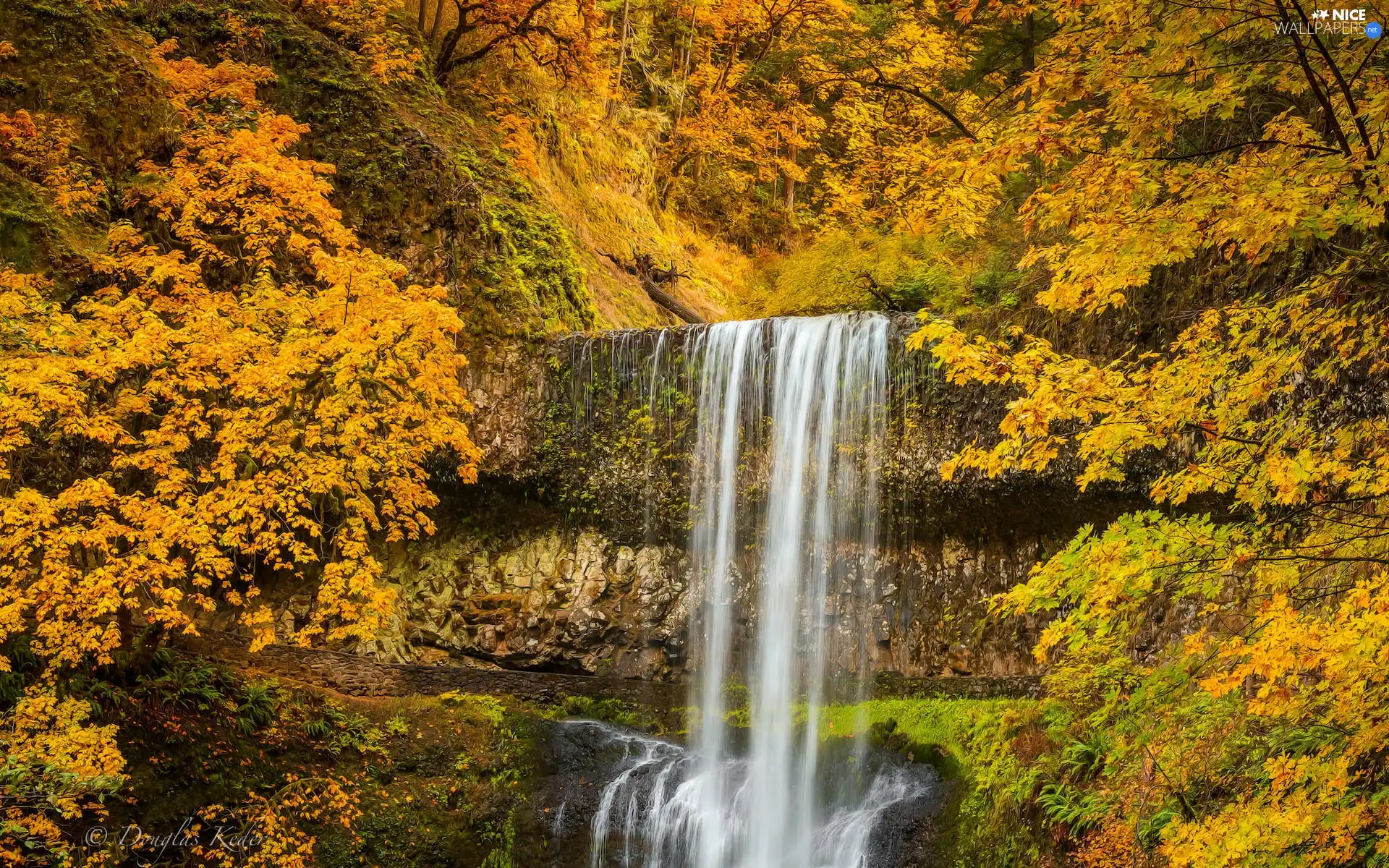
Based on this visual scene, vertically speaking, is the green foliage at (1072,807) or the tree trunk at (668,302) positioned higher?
the tree trunk at (668,302)

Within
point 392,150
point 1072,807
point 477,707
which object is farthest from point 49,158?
point 1072,807

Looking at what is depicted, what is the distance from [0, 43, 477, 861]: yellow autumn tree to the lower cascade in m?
3.80

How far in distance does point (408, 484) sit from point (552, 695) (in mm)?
4022

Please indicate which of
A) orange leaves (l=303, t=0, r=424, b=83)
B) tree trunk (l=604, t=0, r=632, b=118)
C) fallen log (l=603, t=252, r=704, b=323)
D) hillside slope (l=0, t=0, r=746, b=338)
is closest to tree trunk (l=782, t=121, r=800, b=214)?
tree trunk (l=604, t=0, r=632, b=118)

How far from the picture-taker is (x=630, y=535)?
1357cm

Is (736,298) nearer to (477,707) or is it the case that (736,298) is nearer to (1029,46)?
(1029,46)

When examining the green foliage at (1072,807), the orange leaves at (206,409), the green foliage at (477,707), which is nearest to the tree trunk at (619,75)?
the orange leaves at (206,409)

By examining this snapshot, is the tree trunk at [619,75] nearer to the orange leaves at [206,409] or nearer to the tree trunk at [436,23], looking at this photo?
the tree trunk at [436,23]

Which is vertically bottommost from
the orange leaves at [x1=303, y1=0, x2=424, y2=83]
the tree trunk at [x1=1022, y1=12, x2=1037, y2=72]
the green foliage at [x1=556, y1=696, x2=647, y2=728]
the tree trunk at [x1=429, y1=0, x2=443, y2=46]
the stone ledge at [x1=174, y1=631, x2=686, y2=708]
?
the green foliage at [x1=556, y1=696, x2=647, y2=728]
